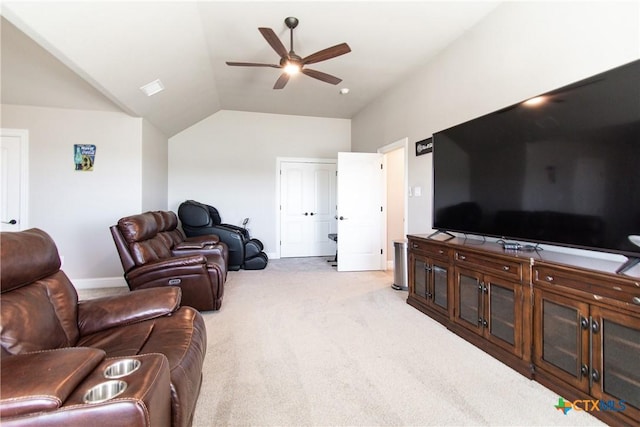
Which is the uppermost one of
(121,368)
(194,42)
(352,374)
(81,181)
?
(194,42)

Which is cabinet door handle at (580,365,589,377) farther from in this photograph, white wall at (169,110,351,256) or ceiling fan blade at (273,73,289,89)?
white wall at (169,110,351,256)

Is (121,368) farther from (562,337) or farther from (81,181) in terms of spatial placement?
(81,181)

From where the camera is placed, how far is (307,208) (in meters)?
6.11

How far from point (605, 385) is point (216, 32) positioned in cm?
405

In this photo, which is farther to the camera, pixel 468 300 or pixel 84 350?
pixel 468 300

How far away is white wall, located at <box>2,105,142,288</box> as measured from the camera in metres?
3.77

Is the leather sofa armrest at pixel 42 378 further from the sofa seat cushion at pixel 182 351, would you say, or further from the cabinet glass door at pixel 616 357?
the cabinet glass door at pixel 616 357

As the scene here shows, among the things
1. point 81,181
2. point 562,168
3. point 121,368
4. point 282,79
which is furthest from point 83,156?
point 562,168

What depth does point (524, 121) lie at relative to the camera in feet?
6.66

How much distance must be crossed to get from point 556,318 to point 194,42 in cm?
387

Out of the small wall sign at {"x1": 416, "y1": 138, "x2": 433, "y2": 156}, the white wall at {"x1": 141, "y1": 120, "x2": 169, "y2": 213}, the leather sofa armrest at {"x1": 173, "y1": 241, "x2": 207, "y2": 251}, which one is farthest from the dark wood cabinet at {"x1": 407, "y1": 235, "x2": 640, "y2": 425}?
the white wall at {"x1": 141, "y1": 120, "x2": 169, "y2": 213}

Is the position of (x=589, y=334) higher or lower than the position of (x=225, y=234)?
lower

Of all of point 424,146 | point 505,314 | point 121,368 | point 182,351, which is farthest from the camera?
point 424,146

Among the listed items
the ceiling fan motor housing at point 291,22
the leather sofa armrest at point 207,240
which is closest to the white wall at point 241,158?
the leather sofa armrest at point 207,240
